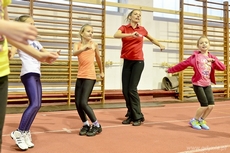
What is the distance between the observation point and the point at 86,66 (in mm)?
2855

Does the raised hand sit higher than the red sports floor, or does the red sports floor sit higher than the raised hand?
the raised hand

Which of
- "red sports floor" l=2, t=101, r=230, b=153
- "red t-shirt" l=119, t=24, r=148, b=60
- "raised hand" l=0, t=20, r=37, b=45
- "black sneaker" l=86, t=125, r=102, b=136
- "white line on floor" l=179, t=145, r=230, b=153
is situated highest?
"red t-shirt" l=119, t=24, r=148, b=60

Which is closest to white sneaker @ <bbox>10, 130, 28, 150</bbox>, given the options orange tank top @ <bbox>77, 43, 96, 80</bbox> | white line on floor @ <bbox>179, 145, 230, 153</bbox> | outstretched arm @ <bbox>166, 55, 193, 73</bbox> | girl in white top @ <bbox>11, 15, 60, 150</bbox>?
girl in white top @ <bbox>11, 15, 60, 150</bbox>

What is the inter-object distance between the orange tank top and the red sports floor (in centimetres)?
70

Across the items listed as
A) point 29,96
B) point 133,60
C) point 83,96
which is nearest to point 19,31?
point 29,96

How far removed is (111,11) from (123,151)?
5.21 meters

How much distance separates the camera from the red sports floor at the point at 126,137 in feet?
7.45

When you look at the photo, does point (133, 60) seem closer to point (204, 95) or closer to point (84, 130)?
point (204, 95)

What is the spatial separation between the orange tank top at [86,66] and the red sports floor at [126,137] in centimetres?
70

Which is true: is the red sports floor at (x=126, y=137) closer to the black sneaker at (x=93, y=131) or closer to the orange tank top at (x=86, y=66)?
the black sneaker at (x=93, y=131)

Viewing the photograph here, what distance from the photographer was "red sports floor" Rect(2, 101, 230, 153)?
227cm

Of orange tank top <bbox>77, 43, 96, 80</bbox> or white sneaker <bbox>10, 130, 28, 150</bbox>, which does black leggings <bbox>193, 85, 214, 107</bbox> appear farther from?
white sneaker <bbox>10, 130, 28, 150</bbox>

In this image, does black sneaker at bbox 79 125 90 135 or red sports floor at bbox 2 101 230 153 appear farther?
black sneaker at bbox 79 125 90 135

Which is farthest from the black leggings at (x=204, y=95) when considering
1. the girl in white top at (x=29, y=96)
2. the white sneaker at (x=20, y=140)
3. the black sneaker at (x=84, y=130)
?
the white sneaker at (x=20, y=140)
